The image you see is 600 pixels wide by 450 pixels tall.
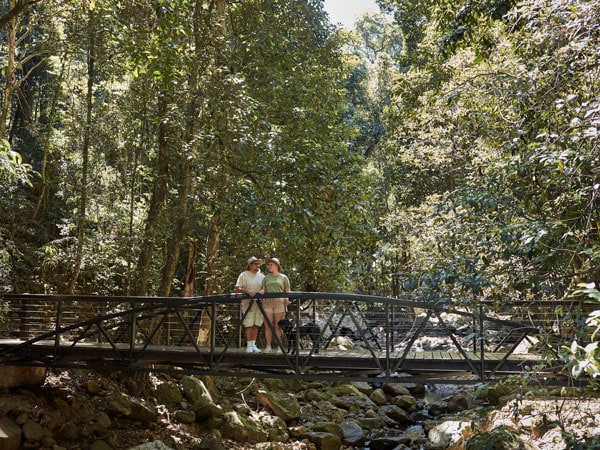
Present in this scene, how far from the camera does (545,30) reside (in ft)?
19.6

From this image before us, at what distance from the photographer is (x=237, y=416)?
501 inches

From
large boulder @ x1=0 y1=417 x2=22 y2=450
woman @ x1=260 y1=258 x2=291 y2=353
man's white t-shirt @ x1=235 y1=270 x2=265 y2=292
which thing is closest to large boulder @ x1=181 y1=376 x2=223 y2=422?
large boulder @ x1=0 y1=417 x2=22 y2=450

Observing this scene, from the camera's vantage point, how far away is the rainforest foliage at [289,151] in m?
5.74

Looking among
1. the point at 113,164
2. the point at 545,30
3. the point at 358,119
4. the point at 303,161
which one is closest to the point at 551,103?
the point at 545,30

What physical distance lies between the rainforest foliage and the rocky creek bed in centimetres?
219

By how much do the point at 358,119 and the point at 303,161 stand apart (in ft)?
72.2

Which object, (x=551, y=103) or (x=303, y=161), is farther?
(x=303, y=161)

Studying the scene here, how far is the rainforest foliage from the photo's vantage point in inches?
226

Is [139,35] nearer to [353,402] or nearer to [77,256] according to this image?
[77,256]

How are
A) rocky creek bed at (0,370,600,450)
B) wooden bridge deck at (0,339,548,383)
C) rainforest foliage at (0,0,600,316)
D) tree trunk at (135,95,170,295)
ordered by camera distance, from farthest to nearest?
tree trunk at (135,95,170,295) < rocky creek bed at (0,370,600,450) < wooden bridge deck at (0,339,548,383) < rainforest foliage at (0,0,600,316)

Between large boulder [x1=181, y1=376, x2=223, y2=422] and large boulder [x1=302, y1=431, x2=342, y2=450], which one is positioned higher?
large boulder [x1=181, y1=376, x2=223, y2=422]

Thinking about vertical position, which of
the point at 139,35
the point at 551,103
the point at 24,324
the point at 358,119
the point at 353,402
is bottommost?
the point at 353,402

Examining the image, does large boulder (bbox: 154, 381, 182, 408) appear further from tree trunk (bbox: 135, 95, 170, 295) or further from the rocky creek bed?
tree trunk (bbox: 135, 95, 170, 295)

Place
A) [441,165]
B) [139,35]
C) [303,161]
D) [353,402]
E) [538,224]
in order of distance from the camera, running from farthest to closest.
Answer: [441,165]
[353,402]
[303,161]
[139,35]
[538,224]
